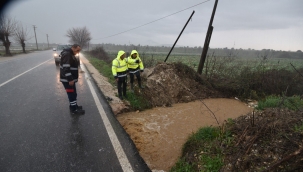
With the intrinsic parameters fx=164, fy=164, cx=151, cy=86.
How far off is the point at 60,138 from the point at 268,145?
3611 mm

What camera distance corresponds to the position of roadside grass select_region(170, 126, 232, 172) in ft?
8.04

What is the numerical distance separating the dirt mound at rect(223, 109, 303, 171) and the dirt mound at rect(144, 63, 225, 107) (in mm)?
3755

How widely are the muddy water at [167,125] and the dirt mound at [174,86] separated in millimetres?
390

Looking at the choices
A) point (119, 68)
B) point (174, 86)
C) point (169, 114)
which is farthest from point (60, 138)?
point (174, 86)

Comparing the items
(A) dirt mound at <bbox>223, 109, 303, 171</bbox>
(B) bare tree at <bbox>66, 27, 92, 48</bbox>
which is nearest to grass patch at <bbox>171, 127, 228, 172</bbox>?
(A) dirt mound at <bbox>223, 109, 303, 171</bbox>

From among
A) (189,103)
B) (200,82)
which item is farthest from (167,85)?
(200,82)

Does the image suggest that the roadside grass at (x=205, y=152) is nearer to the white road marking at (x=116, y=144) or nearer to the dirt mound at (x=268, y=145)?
the dirt mound at (x=268, y=145)

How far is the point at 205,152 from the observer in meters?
2.72

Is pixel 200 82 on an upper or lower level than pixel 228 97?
upper

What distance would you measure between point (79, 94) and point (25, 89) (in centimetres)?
226

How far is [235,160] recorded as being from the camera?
7.43 ft

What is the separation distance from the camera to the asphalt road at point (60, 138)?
8.51 ft

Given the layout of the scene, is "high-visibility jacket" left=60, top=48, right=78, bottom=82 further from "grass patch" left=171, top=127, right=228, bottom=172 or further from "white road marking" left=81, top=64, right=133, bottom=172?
"grass patch" left=171, top=127, right=228, bottom=172

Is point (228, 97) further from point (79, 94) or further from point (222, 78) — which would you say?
point (79, 94)
